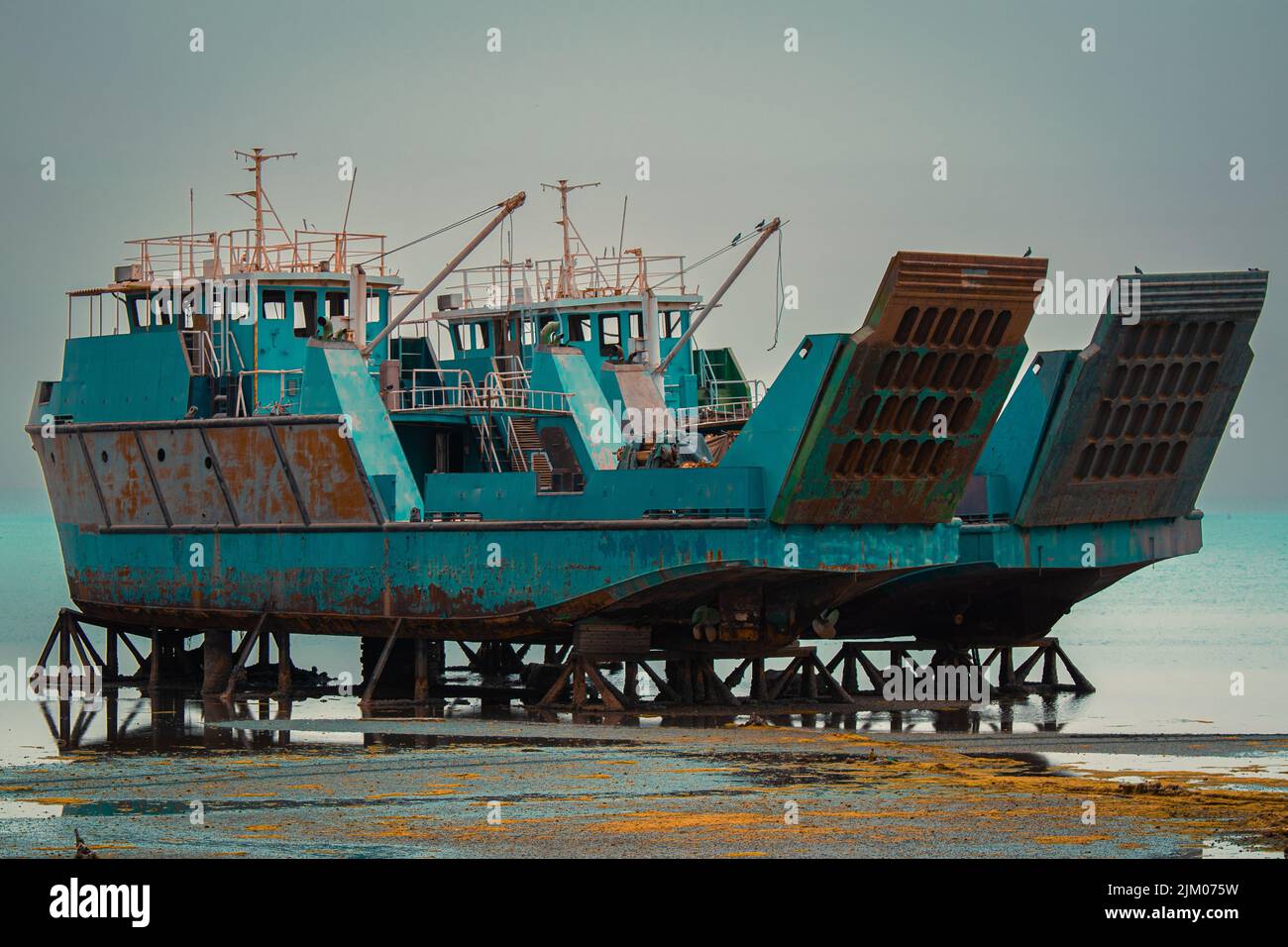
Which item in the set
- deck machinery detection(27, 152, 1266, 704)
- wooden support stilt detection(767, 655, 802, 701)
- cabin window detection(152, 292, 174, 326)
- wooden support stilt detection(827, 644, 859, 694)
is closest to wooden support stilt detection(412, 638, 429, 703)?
deck machinery detection(27, 152, 1266, 704)

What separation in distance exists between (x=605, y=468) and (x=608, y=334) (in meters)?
7.61

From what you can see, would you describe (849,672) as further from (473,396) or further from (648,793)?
(648,793)

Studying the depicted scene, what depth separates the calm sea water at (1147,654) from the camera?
1363 inches

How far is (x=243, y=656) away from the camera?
121ft

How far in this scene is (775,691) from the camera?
3459 centimetres

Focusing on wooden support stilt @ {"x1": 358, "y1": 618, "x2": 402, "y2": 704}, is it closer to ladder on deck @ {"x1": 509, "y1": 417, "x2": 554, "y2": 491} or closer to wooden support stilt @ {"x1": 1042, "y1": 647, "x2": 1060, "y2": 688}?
ladder on deck @ {"x1": 509, "y1": 417, "x2": 554, "y2": 491}

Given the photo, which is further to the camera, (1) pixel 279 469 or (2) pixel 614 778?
(1) pixel 279 469

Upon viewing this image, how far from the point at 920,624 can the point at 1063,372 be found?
19.6 feet

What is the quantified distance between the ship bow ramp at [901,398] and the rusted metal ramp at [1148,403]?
2842 mm

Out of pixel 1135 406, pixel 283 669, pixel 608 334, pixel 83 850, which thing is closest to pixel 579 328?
pixel 608 334

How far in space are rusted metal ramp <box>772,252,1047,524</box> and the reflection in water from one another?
10.1ft

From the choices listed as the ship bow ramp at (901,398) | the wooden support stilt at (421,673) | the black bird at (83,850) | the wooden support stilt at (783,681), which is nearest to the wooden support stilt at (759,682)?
the wooden support stilt at (783,681)

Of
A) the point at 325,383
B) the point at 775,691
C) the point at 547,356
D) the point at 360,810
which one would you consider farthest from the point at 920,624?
the point at 360,810

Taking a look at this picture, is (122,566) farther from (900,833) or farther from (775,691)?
(900,833)
